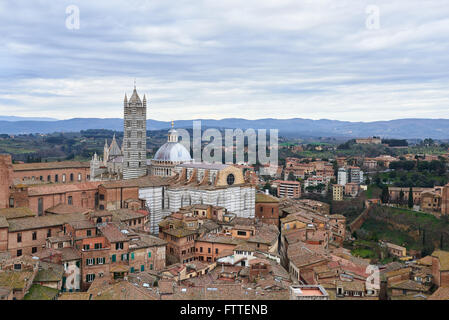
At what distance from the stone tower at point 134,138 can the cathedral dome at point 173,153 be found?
7.14 feet

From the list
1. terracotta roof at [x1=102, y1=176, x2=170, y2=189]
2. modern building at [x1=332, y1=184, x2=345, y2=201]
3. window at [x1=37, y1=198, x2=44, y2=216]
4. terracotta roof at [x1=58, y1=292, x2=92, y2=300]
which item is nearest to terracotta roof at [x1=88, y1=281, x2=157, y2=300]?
terracotta roof at [x1=58, y1=292, x2=92, y2=300]

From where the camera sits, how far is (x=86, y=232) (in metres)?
26.5

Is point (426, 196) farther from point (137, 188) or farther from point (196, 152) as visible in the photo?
point (196, 152)

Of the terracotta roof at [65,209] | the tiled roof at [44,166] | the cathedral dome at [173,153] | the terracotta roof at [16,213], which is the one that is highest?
the cathedral dome at [173,153]

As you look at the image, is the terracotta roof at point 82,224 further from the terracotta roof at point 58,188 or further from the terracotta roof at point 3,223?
the terracotta roof at point 58,188

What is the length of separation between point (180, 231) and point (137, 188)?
31.4 feet

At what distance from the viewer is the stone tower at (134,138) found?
47406 millimetres

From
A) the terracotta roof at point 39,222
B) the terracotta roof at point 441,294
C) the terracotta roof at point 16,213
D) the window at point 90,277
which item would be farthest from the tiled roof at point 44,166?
the terracotta roof at point 441,294

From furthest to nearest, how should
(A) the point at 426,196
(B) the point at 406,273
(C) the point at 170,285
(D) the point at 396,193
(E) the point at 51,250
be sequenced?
(D) the point at 396,193 → (A) the point at 426,196 → (B) the point at 406,273 → (E) the point at 51,250 → (C) the point at 170,285

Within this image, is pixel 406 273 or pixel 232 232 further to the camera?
pixel 232 232
